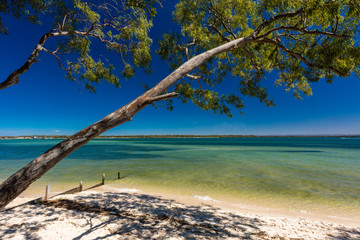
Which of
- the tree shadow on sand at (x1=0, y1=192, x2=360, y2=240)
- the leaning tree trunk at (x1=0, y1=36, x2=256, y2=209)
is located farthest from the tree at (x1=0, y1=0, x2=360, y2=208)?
the tree shadow on sand at (x1=0, y1=192, x2=360, y2=240)

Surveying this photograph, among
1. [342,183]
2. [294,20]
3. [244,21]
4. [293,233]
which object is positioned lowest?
[342,183]

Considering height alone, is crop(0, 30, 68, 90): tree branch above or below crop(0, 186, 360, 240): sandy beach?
above

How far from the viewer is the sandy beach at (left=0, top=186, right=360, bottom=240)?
548 cm

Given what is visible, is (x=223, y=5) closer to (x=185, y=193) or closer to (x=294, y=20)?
(x=294, y=20)

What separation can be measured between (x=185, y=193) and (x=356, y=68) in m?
10.6

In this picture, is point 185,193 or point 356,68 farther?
point 185,193

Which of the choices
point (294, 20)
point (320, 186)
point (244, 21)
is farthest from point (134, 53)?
point (320, 186)

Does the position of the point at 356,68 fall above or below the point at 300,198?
above

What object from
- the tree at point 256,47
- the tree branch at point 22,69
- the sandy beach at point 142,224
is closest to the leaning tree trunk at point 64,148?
the tree at point 256,47

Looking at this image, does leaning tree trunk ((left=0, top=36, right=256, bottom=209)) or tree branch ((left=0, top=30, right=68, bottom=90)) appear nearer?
leaning tree trunk ((left=0, top=36, right=256, bottom=209))

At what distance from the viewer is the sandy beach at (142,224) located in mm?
5480

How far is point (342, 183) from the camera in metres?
15.3

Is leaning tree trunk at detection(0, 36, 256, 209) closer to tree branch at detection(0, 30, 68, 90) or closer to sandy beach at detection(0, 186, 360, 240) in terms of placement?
sandy beach at detection(0, 186, 360, 240)

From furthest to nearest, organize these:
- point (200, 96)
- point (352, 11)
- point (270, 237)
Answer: point (200, 96)
point (270, 237)
point (352, 11)
